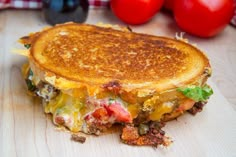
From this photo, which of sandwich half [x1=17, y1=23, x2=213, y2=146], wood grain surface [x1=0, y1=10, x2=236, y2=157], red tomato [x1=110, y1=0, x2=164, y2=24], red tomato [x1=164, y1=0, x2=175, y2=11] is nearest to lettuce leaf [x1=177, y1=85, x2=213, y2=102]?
sandwich half [x1=17, y1=23, x2=213, y2=146]

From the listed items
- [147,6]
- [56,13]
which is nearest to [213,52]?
[147,6]

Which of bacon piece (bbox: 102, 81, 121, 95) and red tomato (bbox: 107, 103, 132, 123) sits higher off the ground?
bacon piece (bbox: 102, 81, 121, 95)

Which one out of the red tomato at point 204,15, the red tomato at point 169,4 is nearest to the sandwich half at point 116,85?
the red tomato at point 204,15

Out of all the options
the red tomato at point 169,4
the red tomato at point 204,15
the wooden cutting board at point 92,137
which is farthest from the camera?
the red tomato at point 169,4

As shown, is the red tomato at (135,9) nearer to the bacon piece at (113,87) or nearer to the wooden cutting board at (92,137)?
the wooden cutting board at (92,137)

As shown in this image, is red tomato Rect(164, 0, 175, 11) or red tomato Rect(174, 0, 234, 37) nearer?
red tomato Rect(174, 0, 234, 37)

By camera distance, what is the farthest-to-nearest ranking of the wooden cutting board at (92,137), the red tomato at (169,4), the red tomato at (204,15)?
the red tomato at (169,4) < the red tomato at (204,15) < the wooden cutting board at (92,137)

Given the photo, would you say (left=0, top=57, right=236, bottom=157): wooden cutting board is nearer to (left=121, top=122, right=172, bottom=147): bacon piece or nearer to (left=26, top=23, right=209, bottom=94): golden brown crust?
(left=121, top=122, right=172, bottom=147): bacon piece

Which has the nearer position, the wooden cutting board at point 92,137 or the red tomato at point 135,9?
the wooden cutting board at point 92,137
